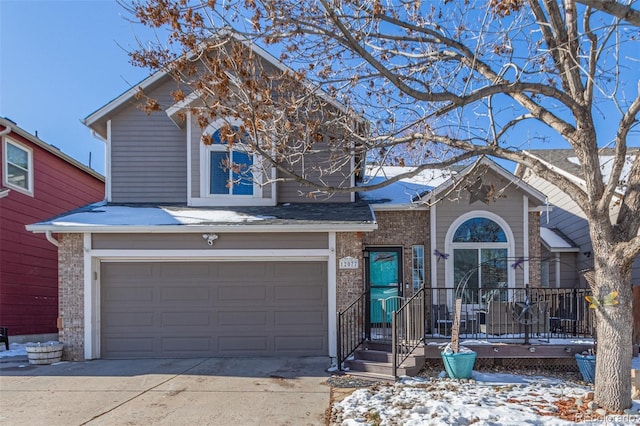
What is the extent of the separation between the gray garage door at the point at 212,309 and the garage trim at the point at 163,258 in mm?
144

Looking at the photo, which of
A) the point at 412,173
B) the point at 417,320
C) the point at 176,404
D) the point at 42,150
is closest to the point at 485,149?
the point at 412,173

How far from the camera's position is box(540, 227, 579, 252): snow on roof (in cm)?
1379

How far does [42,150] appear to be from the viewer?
546 inches

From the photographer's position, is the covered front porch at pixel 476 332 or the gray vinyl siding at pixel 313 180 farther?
the gray vinyl siding at pixel 313 180

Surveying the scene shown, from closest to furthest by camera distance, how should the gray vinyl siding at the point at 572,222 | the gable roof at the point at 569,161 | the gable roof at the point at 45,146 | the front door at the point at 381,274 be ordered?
the front door at the point at 381,274, the gable roof at the point at 45,146, the gable roof at the point at 569,161, the gray vinyl siding at the point at 572,222

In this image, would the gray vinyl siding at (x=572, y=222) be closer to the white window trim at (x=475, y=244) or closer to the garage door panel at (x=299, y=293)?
the white window trim at (x=475, y=244)

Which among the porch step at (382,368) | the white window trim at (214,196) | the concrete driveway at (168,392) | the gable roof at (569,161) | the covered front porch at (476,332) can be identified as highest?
the gable roof at (569,161)

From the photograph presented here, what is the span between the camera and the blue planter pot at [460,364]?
7648mm

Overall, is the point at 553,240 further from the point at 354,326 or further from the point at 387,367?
the point at 387,367

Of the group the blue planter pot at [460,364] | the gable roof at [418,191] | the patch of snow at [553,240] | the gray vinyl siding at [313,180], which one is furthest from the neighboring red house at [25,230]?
the patch of snow at [553,240]

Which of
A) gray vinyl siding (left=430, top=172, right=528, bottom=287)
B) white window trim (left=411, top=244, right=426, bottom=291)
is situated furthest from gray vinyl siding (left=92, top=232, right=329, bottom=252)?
gray vinyl siding (left=430, top=172, right=528, bottom=287)

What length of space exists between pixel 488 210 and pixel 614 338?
5492mm

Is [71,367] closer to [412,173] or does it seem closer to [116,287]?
[116,287]

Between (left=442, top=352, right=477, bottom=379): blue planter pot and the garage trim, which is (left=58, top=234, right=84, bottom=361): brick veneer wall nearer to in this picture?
the garage trim
